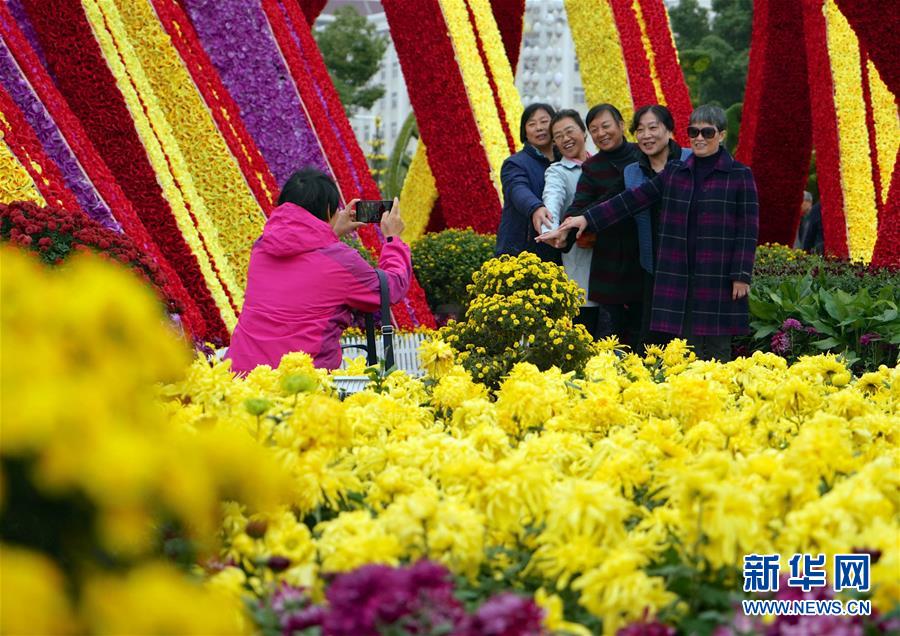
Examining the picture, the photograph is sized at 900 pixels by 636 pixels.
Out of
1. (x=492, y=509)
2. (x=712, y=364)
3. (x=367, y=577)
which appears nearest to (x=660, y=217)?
(x=712, y=364)

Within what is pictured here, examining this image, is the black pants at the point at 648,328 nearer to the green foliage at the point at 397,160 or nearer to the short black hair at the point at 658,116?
the short black hair at the point at 658,116

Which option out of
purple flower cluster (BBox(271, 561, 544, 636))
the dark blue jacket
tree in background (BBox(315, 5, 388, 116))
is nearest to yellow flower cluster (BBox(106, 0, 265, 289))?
the dark blue jacket

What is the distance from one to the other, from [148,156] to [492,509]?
4735mm

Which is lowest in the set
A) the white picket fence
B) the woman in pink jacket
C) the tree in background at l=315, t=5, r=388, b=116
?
the white picket fence

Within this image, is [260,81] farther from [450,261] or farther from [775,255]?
[775,255]

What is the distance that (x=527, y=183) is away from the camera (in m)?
6.03

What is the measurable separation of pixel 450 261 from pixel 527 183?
307cm

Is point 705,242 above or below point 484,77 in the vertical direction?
below

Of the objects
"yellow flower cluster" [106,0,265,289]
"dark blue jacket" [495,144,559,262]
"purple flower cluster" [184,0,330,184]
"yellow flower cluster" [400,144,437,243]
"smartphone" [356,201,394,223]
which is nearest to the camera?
"smartphone" [356,201,394,223]

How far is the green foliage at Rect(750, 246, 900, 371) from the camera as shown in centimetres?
548

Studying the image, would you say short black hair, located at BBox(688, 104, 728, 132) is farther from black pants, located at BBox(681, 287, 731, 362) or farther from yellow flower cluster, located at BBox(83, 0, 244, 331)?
yellow flower cluster, located at BBox(83, 0, 244, 331)

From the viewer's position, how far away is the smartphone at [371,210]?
175 inches

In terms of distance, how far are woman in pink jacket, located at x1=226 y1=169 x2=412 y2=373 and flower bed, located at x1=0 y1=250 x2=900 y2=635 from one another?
1.33 m

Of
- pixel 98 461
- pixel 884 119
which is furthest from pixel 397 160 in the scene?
pixel 98 461
